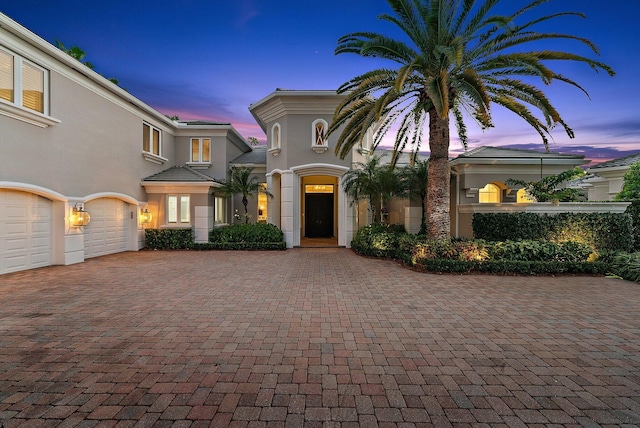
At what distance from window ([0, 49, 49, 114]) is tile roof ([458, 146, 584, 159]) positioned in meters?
16.2

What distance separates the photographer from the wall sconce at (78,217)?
32.1 ft

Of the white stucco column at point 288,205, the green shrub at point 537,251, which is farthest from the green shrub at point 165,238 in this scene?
the green shrub at point 537,251

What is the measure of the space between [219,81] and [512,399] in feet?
69.8

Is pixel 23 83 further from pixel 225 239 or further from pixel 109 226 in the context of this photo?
pixel 225 239

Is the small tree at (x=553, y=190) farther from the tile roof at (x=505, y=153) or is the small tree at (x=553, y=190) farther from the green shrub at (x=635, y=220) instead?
the tile roof at (x=505, y=153)

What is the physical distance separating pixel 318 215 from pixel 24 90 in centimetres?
1298

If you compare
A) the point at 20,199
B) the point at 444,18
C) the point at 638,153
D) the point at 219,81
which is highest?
the point at 219,81

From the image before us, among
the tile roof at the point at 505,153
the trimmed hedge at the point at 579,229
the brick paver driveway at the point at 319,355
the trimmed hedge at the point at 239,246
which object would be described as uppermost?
the tile roof at the point at 505,153

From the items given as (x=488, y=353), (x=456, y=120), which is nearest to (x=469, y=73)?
(x=456, y=120)

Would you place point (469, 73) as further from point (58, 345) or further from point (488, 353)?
point (58, 345)

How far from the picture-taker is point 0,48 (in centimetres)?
761

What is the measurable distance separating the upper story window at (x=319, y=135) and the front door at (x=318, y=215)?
4.00 metres

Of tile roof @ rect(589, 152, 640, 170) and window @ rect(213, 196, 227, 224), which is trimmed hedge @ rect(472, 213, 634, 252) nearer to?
tile roof @ rect(589, 152, 640, 170)

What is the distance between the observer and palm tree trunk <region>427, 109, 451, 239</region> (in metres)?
9.02
